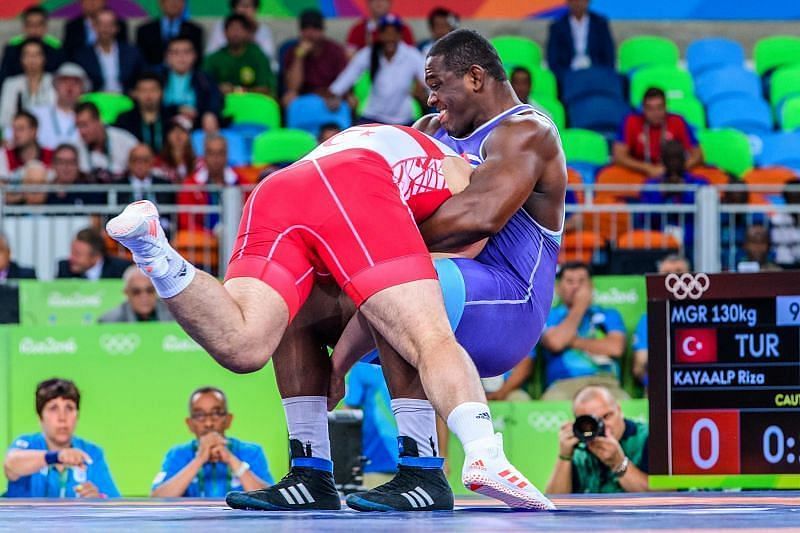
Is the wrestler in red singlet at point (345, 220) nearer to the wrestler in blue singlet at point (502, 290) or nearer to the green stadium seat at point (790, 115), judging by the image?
the wrestler in blue singlet at point (502, 290)

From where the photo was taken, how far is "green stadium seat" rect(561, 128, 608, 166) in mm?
11000

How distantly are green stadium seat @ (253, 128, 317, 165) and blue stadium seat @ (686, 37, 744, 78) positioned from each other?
12.8 ft

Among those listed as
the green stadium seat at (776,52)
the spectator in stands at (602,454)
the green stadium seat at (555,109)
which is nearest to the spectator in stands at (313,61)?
the green stadium seat at (555,109)

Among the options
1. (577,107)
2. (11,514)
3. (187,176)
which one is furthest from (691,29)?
(11,514)

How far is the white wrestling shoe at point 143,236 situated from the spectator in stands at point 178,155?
6699 mm

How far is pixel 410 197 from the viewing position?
418 cm

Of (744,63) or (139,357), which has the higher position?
(744,63)

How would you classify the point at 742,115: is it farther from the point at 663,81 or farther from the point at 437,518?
the point at 437,518

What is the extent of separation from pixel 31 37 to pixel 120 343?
5213 millimetres

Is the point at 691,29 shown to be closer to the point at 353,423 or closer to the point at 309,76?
the point at 309,76

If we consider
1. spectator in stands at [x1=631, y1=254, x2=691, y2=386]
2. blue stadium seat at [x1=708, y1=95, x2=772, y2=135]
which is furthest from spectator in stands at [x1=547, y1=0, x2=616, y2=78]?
spectator in stands at [x1=631, y1=254, x2=691, y2=386]

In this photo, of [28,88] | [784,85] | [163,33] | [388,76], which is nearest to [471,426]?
[388,76]

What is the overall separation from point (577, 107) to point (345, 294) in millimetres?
7767

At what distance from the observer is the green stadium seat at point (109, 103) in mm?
11367
